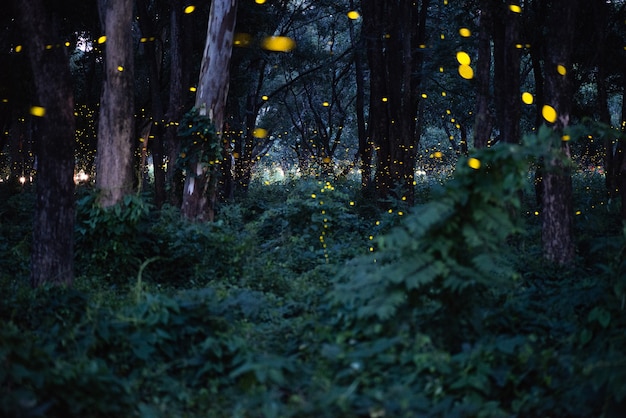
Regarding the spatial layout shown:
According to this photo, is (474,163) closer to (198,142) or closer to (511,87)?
(511,87)

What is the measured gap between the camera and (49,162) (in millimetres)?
7711

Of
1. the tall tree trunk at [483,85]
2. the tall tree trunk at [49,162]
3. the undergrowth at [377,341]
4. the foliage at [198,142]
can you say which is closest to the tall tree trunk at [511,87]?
the tall tree trunk at [483,85]

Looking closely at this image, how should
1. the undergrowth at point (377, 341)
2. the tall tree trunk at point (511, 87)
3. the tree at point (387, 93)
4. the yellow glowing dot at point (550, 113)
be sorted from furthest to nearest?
the tree at point (387, 93) < the tall tree trunk at point (511, 87) < the yellow glowing dot at point (550, 113) < the undergrowth at point (377, 341)

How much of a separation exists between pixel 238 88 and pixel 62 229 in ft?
46.4

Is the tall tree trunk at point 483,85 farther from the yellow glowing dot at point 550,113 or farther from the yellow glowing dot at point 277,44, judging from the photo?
the yellow glowing dot at point 277,44

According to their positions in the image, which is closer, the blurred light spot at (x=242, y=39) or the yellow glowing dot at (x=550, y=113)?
the yellow glowing dot at (x=550, y=113)

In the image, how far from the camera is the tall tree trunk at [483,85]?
36.8 feet

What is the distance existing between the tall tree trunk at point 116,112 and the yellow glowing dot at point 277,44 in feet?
34.8

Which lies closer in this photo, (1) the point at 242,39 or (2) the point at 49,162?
(2) the point at 49,162

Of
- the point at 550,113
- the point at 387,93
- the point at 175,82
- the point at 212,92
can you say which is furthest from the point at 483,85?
the point at 175,82

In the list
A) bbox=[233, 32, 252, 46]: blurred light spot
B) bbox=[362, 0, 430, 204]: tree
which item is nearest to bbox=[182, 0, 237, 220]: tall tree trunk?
bbox=[362, 0, 430, 204]: tree

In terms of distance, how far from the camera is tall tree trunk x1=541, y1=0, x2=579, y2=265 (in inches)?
377

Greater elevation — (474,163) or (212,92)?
(212,92)

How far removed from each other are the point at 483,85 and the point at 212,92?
206 inches
